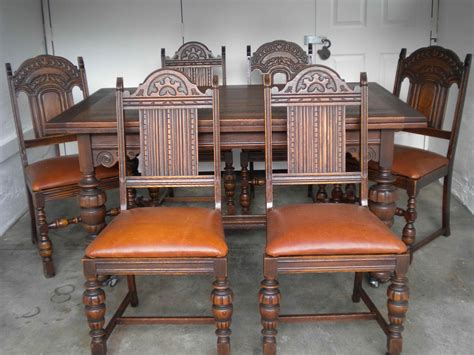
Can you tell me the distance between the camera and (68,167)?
2867mm

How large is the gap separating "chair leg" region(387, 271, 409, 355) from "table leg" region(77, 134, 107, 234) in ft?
4.42

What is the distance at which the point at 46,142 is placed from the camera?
10.00 ft

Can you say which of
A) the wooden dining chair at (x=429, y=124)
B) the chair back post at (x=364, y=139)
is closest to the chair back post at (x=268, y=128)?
the chair back post at (x=364, y=139)

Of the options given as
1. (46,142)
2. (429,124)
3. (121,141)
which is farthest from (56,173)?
(429,124)

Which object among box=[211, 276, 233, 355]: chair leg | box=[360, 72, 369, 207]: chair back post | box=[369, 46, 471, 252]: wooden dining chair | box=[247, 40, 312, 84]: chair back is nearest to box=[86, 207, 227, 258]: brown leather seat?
box=[211, 276, 233, 355]: chair leg

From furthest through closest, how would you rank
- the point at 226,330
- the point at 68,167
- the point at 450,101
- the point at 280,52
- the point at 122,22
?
the point at 122,22 → the point at 450,101 → the point at 280,52 → the point at 68,167 → the point at 226,330

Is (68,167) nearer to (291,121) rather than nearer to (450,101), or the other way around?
(291,121)

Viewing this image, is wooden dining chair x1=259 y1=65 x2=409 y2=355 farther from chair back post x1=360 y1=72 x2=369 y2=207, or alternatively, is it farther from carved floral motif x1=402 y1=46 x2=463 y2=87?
carved floral motif x1=402 y1=46 x2=463 y2=87

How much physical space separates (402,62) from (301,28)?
1.10 metres

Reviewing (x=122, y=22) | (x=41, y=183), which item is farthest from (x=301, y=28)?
(x=41, y=183)

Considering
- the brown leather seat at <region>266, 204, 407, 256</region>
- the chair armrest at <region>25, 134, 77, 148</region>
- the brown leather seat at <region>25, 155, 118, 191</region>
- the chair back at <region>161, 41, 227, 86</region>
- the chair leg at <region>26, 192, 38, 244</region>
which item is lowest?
the chair leg at <region>26, 192, 38, 244</region>

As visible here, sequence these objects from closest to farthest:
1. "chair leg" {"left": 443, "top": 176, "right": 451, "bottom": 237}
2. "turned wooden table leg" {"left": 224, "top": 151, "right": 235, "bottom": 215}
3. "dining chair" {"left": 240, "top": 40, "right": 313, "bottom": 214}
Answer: "chair leg" {"left": 443, "top": 176, "right": 451, "bottom": 237} < "turned wooden table leg" {"left": 224, "top": 151, "right": 235, "bottom": 215} < "dining chair" {"left": 240, "top": 40, "right": 313, "bottom": 214}

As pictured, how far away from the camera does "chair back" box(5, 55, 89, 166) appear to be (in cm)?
299

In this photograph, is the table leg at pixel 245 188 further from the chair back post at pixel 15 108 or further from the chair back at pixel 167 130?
the chair back post at pixel 15 108
